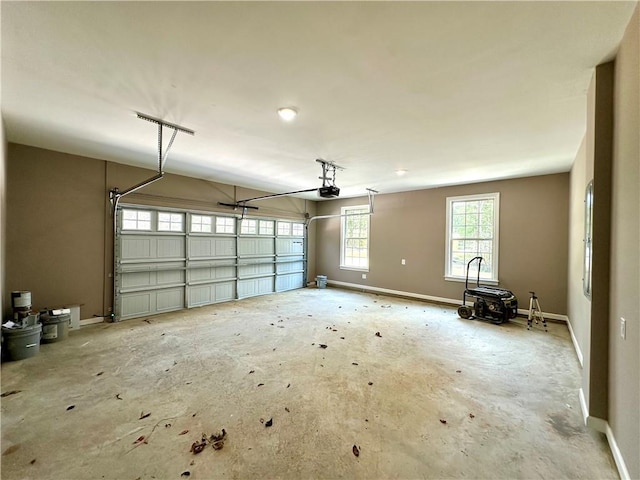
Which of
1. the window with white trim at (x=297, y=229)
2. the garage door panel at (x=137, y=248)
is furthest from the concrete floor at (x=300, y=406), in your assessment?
the window with white trim at (x=297, y=229)

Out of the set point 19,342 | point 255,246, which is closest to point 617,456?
point 19,342

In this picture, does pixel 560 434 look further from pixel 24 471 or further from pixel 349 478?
pixel 24 471

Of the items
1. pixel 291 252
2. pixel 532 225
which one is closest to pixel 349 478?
pixel 532 225

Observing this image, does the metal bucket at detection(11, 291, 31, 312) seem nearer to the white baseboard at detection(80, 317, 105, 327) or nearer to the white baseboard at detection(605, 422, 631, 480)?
the white baseboard at detection(80, 317, 105, 327)

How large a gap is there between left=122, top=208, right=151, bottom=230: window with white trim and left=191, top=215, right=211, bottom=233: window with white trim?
871 millimetres

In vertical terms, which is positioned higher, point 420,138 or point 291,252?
point 420,138

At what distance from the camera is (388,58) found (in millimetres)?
1925

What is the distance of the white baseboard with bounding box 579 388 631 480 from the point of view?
1.63 metres

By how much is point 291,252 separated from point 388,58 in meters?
6.63

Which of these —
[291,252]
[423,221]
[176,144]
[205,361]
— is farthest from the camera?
[291,252]

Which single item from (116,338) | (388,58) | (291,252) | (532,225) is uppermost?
(388,58)

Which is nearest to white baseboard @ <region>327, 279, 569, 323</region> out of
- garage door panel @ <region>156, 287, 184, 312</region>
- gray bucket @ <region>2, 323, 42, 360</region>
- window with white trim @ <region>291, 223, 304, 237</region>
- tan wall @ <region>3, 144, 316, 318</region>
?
window with white trim @ <region>291, 223, 304, 237</region>

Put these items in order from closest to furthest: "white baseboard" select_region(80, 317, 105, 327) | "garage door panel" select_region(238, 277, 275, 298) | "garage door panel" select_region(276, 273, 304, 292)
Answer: "white baseboard" select_region(80, 317, 105, 327), "garage door panel" select_region(238, 277, 275, 298), "garage door panel" select_region(276, 273, 304, 292)

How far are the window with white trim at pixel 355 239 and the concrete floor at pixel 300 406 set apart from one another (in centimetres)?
383
